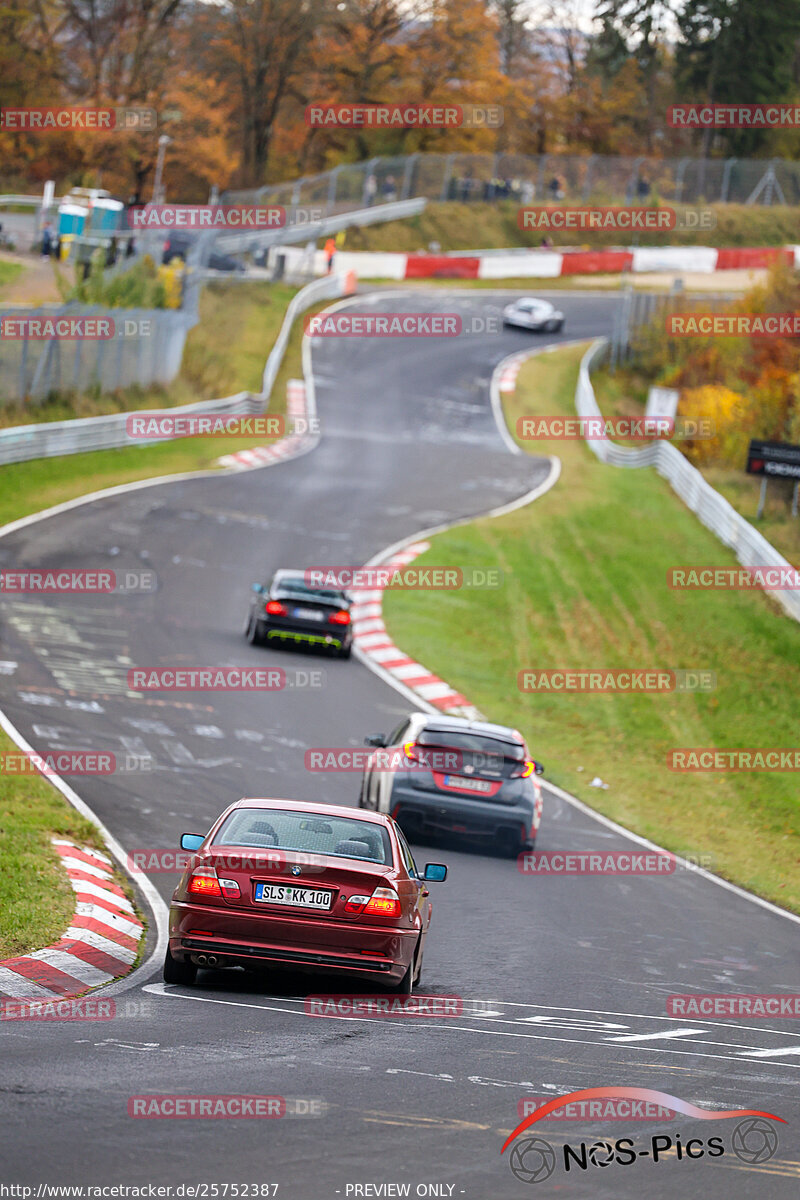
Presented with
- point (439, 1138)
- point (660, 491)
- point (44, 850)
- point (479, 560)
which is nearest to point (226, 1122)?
point (439, 1138)

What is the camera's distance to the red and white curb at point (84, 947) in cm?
937

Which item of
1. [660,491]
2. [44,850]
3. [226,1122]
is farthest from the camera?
[660,491]

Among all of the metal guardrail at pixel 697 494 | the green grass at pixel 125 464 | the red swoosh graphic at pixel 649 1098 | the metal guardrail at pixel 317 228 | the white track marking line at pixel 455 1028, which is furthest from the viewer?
the metal guardrail at pixel 317 228

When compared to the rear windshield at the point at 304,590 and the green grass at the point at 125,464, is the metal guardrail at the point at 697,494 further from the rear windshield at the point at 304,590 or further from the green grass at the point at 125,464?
the green grass at the point at 125,464

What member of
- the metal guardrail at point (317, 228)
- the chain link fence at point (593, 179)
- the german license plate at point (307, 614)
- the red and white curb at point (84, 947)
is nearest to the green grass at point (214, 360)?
the metal guardrail at point (317, 228)

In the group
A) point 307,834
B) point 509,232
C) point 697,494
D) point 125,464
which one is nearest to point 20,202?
point 509,232

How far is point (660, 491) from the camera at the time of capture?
40781 millimetres

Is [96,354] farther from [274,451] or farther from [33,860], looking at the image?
[33,860]

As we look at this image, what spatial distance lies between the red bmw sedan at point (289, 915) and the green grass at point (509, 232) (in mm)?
59163

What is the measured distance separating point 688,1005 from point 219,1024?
3.66 meters

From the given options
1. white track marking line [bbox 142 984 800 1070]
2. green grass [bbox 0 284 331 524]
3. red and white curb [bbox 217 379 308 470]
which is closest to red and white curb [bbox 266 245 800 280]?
green grass [bbox 0 284 331 524]

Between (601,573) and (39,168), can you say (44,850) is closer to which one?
(601,573)

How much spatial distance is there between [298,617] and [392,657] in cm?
214

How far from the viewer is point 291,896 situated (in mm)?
9266
